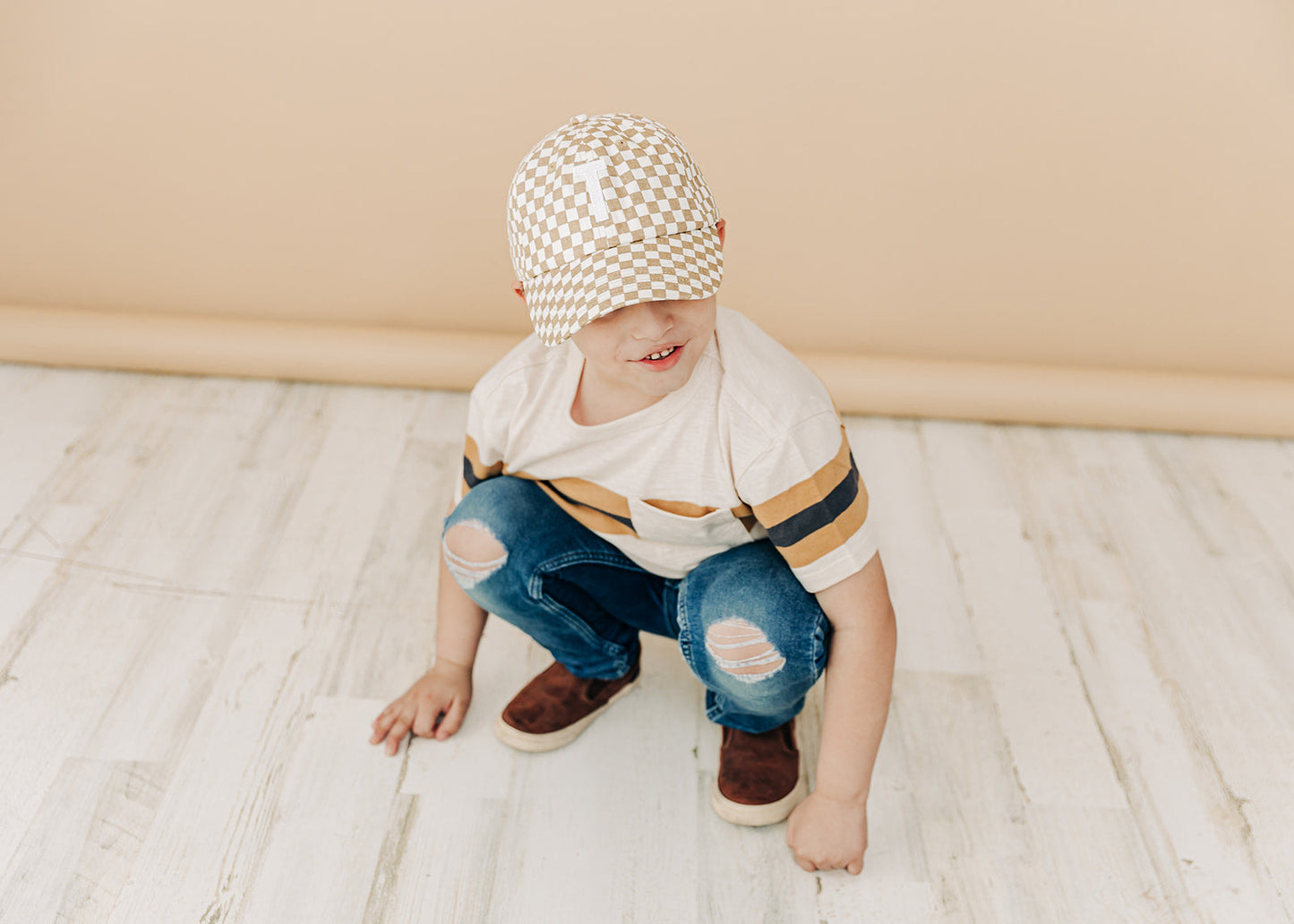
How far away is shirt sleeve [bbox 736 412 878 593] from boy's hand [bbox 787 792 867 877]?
212 mm

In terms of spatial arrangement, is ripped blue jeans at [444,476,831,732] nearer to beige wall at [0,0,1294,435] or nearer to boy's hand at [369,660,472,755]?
boy's hand at [369,660,472,755]

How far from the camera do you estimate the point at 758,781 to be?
1.00 meters

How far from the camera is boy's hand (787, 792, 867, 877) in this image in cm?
93

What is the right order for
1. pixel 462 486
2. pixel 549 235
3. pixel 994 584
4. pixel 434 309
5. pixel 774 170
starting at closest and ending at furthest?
pixel 549 235 → pixel 462 486 → pixel 994 584 → pixel 774 170 → pixel 434 309

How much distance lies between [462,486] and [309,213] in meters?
0.77

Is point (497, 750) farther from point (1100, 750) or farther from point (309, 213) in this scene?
point (309, 213)

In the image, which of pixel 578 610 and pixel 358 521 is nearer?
pixel 578 610

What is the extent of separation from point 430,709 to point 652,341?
0.50 m

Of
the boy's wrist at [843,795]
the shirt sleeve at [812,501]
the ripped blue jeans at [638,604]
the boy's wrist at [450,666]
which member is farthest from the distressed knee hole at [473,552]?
the boy's wrist at [843,795]

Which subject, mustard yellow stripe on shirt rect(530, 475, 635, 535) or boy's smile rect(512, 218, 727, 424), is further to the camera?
mustard yellow stripe on shirt rect(530, 475, 635, 535)

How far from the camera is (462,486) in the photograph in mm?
1039

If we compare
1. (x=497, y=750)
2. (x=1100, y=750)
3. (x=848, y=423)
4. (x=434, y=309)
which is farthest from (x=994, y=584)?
(x=434, y=309)

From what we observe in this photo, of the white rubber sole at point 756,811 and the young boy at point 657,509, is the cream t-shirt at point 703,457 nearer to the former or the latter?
the young boy at point 657,509

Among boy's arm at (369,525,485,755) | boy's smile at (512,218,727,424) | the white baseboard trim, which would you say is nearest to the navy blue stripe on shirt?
boy's smile at (512,218,727,424)
